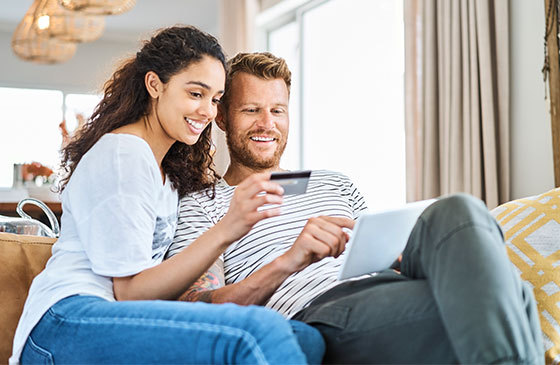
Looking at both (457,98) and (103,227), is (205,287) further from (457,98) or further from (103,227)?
→ (457,98)

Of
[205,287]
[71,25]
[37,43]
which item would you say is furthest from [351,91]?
[205,287]

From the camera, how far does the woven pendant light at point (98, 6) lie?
3.93 m

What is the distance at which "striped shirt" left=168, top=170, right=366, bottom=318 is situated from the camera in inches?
59.3

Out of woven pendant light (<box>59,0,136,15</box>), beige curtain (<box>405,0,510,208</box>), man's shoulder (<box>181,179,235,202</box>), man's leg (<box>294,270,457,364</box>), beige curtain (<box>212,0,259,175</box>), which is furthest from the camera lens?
beige curtain (<box>212,0,259,175</box>)

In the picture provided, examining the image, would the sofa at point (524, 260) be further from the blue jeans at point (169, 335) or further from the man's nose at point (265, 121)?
the man's nose at point (265, 121)

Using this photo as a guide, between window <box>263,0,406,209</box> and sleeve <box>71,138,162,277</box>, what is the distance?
281 centimetres

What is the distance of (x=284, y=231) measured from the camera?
168cm

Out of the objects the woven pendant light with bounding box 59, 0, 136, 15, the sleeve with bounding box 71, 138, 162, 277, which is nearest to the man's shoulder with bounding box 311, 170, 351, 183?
the sleeve with bounding box 71, 138, 162, 277

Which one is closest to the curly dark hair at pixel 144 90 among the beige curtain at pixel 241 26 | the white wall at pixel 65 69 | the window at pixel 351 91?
the window at pixel 351 91

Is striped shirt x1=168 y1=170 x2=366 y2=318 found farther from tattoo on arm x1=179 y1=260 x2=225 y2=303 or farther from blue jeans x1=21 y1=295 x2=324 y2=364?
blue jeans x1=21 y1=295 x2=324 y2=364

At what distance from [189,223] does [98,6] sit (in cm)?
281

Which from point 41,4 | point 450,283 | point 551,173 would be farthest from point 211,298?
point 41,4

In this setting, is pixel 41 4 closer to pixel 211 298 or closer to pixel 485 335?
pixel 211 298

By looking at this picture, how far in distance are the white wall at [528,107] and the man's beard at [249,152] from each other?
1202mm
